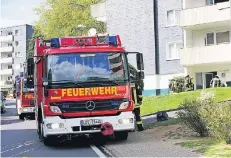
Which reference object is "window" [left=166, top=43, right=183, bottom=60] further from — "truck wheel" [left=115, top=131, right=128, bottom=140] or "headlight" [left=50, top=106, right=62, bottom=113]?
"headlight" [left=50, top=106, right=62, bottom=113]

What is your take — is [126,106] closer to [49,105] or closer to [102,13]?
[49,105]

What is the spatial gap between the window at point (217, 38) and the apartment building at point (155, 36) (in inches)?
115

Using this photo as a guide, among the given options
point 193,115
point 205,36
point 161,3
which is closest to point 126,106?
point 193,115

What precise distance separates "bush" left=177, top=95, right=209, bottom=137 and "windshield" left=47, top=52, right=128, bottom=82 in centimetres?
207

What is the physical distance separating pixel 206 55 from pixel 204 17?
266 cm

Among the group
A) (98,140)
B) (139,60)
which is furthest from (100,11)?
(139,60)

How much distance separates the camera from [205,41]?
114 ft

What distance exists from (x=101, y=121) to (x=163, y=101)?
14.8 m

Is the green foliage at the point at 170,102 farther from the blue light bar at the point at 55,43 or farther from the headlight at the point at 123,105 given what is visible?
the headlight at the point at 123,105

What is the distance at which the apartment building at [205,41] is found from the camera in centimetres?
3256

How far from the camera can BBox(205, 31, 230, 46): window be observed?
33719 mm

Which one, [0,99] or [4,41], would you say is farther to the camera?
[4,41]

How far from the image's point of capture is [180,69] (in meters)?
37.3

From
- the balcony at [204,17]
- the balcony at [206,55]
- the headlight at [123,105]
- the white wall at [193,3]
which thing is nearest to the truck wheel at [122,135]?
the headlight at [123,105]
